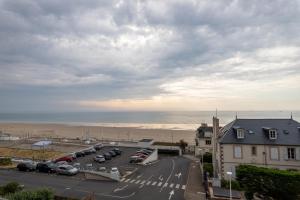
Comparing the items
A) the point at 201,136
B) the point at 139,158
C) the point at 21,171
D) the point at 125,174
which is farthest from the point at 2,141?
the point at 201,136

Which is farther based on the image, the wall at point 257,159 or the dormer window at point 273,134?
the dormer window at point 273,134

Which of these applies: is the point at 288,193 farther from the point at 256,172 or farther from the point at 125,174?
the point at 125,174

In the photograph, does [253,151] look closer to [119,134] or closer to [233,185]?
[233,185]

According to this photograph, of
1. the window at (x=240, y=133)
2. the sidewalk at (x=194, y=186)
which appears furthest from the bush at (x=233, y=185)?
the window at (x=240, y=133)

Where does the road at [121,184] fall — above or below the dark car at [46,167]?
below

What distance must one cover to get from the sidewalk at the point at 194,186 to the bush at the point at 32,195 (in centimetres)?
1500

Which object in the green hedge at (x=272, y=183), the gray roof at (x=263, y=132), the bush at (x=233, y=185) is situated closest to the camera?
the green hedge at (x=272, y=183)

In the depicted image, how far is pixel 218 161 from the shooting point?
38.3 meters

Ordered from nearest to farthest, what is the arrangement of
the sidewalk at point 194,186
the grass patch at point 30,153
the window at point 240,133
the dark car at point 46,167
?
the sidewalk at point 194,186 → the window at point 240,133 → the dark car at point 46,167 → the grass patch at point 30,153

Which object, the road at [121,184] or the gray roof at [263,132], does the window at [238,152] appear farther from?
the road at [121,184]

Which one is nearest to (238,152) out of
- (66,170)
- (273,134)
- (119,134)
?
(273,134)

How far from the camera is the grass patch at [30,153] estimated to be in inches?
1889

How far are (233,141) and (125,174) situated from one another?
15.2m

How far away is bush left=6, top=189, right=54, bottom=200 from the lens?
54.0ft
